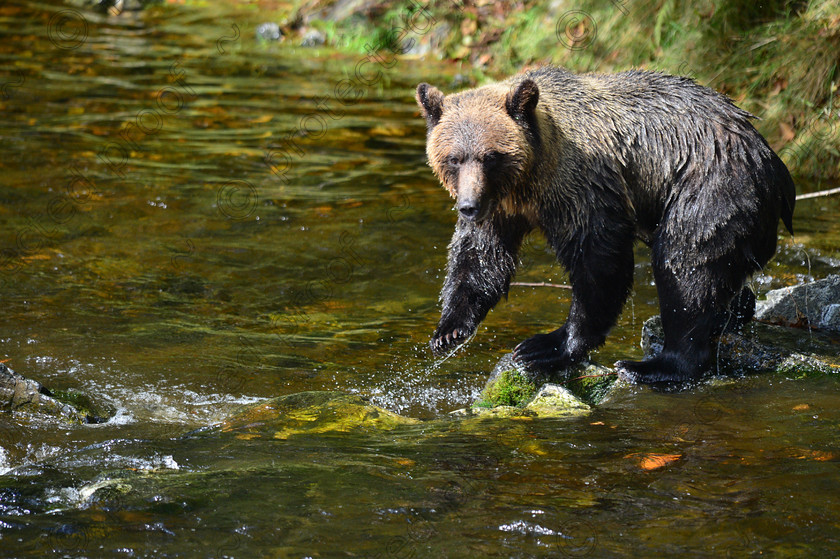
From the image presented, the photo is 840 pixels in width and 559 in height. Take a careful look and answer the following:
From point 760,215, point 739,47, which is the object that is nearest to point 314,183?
point 739,47

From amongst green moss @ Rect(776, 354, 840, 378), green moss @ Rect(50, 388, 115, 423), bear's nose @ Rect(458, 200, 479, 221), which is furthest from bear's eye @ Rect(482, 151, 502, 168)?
green moss @ Rect(50, 388, 115, 423)

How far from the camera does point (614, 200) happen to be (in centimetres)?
636

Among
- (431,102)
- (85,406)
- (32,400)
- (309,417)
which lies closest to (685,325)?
(431,102)

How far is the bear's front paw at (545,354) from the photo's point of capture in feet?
21.0

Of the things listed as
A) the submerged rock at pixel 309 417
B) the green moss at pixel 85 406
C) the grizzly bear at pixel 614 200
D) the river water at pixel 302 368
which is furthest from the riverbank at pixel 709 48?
the green moss at pixel 85 406

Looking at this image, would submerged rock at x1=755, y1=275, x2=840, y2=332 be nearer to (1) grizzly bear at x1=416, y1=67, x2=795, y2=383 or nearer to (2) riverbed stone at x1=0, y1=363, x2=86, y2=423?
(1) grizzly bear at x1=416, y1=67, x2=795, y2=383

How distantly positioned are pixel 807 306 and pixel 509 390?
104 inches

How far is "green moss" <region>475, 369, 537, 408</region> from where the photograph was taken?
6.39m

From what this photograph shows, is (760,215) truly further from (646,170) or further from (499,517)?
(499,517)

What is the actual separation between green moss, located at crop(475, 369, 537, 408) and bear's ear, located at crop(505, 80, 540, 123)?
5.59 ft

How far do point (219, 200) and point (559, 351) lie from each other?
585 cm

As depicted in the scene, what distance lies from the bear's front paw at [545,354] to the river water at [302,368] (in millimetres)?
477

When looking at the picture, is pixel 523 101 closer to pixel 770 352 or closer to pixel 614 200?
pixel 614 200

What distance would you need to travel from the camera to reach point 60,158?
40.7ft
